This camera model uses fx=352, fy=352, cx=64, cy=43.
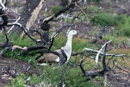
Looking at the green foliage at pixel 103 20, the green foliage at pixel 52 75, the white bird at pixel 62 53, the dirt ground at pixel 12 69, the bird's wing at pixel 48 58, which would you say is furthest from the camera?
the green foliage at pixel 103 20

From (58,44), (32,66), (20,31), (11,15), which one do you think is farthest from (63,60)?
(11,15)

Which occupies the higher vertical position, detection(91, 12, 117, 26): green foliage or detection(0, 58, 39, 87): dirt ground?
detection(0, 58, 39, 87): dirt ground

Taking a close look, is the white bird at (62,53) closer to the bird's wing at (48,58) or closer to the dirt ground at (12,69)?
the bird's wing at (48,58)

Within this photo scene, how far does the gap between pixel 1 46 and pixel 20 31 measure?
6.40ft

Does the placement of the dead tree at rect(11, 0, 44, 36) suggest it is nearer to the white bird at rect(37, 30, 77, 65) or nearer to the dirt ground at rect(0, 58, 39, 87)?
the white bird at rect(37, 30, 77, 65)

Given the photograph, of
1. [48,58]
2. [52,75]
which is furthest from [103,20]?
[52,75]

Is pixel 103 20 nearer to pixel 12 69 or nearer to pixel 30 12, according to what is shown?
pixel 30 12

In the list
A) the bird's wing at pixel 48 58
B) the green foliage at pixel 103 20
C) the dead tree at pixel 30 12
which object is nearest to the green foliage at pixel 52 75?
the bird's wing at pixel 48 58

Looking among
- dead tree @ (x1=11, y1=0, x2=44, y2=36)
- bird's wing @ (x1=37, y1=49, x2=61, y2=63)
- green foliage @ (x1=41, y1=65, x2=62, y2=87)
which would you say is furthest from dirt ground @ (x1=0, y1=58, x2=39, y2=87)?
dead tree @ (x1=11, y1=0, x2=44, y2=36)

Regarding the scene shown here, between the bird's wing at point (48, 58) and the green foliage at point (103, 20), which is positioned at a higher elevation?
the bird's wing at point (48, 58)

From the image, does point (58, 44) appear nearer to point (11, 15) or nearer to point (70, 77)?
point (70, 77)

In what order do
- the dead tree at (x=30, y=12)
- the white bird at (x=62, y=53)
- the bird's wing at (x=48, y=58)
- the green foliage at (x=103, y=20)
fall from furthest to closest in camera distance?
1. the green foliage at (x=103, y=20)
2. the dead tree at (x=30, y=12)
3. the bird's wing at (x=48, y=58)
4. the white bird at (x=62, y=53)

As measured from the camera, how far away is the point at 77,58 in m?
7.64

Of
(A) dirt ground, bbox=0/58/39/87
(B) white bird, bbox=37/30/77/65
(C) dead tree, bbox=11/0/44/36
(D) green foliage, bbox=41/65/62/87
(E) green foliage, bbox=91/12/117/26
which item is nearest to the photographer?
(D) green foliage, bbox=41/65/62/87
